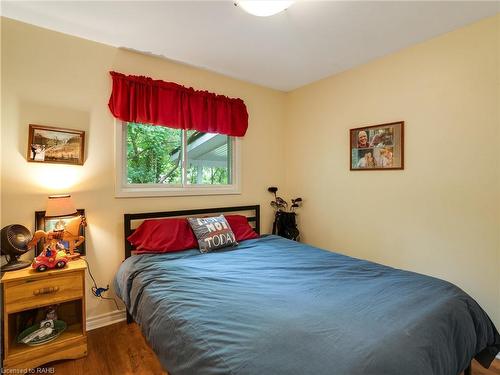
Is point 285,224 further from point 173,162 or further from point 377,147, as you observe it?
point 173,162

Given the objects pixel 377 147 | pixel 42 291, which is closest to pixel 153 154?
pixel 42 291

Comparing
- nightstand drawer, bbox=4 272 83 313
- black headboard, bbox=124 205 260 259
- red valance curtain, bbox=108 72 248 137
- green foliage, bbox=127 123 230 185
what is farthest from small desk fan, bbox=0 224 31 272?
red valance curtain, bbox=108 72 248 137

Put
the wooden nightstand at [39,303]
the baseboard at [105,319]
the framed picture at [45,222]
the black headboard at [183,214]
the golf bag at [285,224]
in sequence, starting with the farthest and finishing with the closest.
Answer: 1. the golf bag at [285,224]
2. the black headboard at [183,214]
3. the baseboard at [105,319]
4. the framed picture at [45,222]
5. the wooden nightstand at [39,303]

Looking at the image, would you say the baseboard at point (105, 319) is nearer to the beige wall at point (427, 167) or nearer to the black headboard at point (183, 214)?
the black headboard at point (183, 214)

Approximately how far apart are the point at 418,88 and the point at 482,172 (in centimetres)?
89

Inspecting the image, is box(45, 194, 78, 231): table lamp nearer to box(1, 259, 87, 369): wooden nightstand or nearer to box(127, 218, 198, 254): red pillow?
box(1, 259, 87, 369): wooden nightstand

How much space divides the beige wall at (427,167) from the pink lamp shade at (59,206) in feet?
8.42

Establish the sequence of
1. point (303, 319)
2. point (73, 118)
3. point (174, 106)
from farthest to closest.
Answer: point (174, 106), point (73, 118), point (303, 319)

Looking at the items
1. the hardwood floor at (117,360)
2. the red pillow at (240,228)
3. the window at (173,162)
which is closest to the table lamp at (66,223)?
the window at (173,162)

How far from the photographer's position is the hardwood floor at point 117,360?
174 cm

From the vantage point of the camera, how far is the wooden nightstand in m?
1.64

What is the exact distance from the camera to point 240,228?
2.81 meters

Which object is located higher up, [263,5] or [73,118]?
[263,5]

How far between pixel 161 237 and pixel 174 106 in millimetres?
1308
